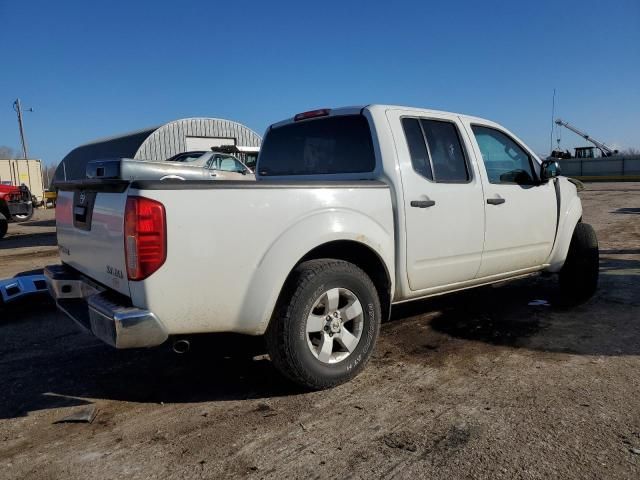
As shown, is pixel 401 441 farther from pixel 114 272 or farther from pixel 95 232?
pixel 95 232

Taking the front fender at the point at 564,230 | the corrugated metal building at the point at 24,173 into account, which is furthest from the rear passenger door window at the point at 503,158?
the corrugated metal building at the point at 24,173

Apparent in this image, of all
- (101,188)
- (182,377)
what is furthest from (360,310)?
(101,188)

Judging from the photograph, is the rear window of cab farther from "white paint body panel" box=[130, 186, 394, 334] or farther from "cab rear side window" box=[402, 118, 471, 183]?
"white paint body panel" box=[130, 186, 394, 334]

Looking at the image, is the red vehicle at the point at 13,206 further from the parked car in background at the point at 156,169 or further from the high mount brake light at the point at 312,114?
the high mount brake light at the point at 312,114

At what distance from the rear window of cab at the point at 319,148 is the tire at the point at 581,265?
2.71m

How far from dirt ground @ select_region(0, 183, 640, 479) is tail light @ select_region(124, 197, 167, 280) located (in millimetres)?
633

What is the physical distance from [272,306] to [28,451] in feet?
4.83

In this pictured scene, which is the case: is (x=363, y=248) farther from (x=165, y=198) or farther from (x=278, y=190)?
(x=165, y=198)

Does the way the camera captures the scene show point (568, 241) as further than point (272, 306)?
Yes

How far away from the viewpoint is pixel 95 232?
311 centimetres

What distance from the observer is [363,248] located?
352 cm

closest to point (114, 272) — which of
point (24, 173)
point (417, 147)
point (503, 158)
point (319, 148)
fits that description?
point (319, 148)

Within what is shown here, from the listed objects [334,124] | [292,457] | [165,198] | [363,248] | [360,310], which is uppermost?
[334,124]

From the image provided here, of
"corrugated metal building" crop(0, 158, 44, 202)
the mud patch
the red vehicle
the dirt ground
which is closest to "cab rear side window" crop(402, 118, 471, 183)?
the dirt ground
